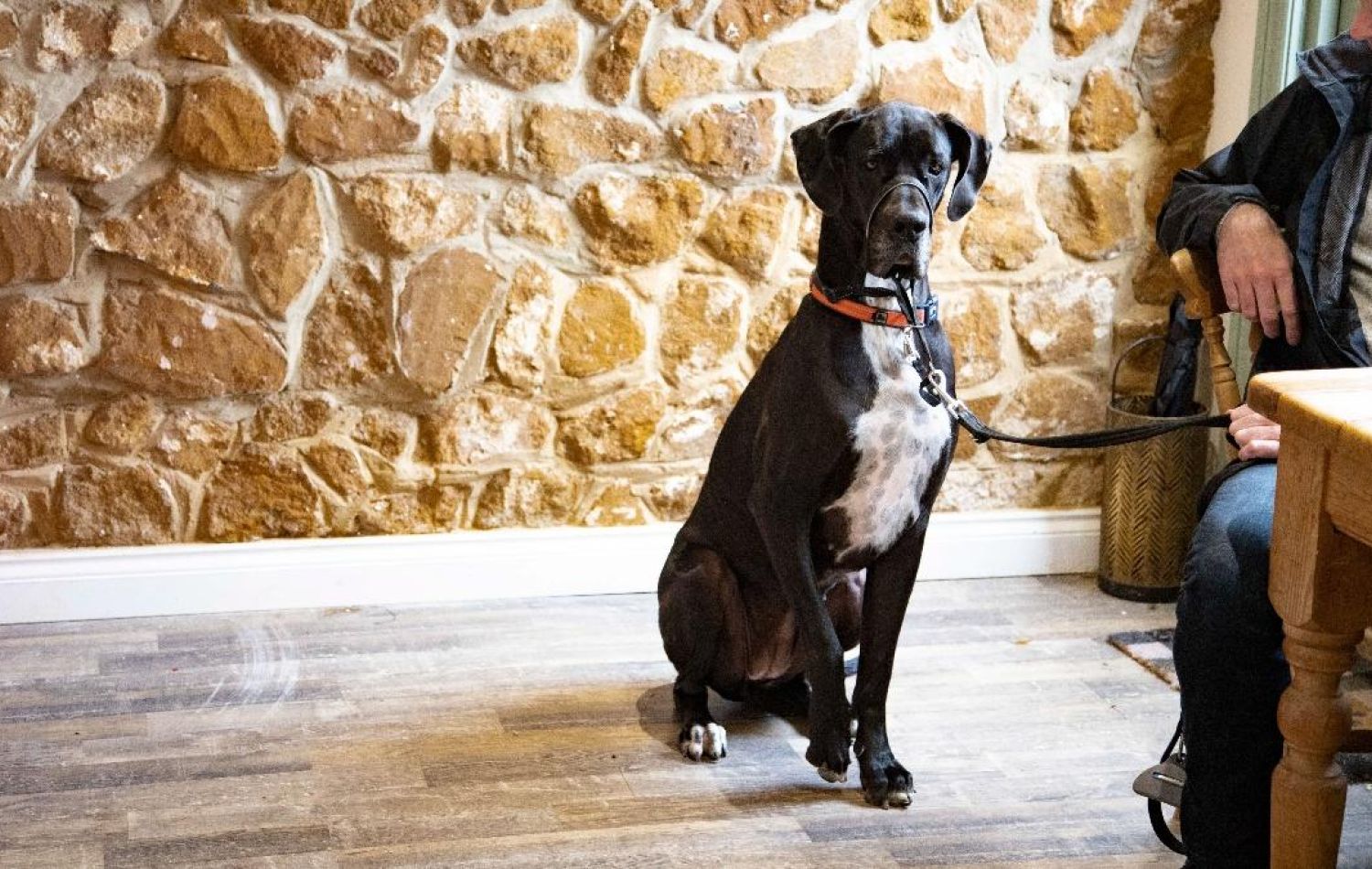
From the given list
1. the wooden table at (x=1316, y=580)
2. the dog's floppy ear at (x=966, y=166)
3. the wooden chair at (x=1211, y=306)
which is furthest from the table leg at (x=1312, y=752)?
the dog's floppy ear at (x=966, y=166)

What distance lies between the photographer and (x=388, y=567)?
10.2 feet

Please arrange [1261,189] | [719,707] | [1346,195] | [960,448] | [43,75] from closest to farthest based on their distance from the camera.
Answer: [1346,195] → [1261,189] → [719,707] → [43,75] → [960,448]

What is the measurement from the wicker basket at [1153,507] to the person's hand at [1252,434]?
1128mm

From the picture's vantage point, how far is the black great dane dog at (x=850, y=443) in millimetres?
2109

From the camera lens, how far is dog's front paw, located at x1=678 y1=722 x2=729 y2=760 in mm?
2377

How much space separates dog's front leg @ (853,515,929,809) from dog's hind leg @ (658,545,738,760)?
0.75 ft

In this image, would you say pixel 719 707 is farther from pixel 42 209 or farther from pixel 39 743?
pixel 42 209

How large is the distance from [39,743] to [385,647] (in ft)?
2.15

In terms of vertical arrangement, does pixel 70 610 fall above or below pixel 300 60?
below

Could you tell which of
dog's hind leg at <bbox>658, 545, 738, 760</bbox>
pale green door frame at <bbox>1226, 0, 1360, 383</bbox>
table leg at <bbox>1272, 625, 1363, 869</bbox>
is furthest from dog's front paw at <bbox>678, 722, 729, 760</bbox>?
pale green door frame at <bbox>1226, 0, 1360, 383</bbox>

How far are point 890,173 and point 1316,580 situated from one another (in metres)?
0.87

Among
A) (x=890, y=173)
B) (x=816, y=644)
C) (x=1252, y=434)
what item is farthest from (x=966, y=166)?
(x=816, y=644)

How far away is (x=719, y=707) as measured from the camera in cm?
261

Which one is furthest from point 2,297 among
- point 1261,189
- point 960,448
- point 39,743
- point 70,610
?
point 1261,189
